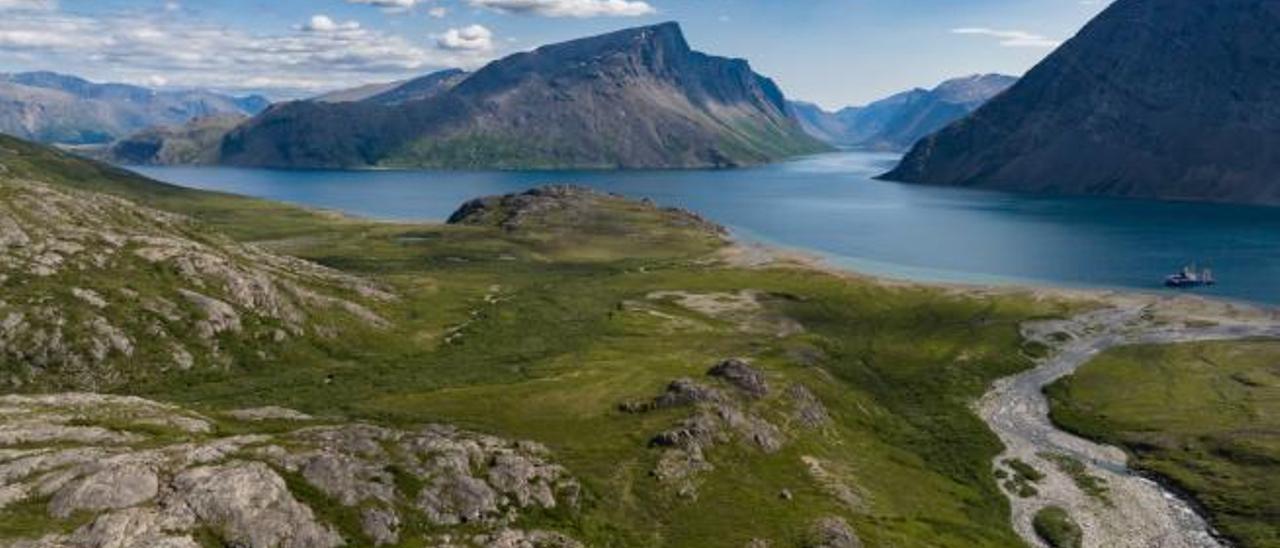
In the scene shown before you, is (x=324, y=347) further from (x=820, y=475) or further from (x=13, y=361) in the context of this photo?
(x=820, y=475)

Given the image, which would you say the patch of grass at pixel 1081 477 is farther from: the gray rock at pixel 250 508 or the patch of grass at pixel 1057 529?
the gray rock at pixel 250 508

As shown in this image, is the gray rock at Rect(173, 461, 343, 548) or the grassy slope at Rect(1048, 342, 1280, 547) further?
the grassy slope at Rect(1048, 342, 1280, 547)

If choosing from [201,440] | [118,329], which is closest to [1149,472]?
[201,440]

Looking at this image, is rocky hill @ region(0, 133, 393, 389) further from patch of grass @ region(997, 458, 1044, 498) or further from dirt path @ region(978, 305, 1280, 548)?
dirt path @ region(978, 305, 1280, 548)

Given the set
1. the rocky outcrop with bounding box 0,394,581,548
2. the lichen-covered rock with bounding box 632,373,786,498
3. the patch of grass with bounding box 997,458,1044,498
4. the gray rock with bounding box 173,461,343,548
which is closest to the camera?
the rocky outcrop with bounding box 0,394,581,548

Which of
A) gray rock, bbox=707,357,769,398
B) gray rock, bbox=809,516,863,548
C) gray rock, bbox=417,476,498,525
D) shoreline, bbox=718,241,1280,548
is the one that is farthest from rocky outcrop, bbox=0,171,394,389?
shoreline, bbox=718,241,1280,548

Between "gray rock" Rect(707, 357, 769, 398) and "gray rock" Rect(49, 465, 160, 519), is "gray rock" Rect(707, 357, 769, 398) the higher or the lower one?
the lower one
